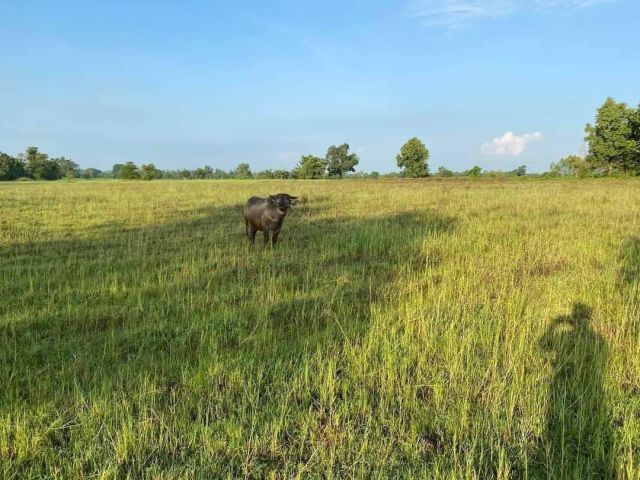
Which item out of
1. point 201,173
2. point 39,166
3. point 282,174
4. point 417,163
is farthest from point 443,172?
point 39,166

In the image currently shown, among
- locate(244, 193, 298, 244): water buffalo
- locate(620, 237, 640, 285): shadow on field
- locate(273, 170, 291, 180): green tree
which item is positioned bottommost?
locate(620, 237, 640, 285): shadow on field

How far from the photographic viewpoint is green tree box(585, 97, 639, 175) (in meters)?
49.1

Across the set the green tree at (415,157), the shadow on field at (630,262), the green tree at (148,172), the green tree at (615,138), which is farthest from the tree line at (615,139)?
the green tree at (148,172)

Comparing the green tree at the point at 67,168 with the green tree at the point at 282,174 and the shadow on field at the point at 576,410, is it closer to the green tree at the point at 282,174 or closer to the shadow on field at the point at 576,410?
the green tree at the point at 282,174

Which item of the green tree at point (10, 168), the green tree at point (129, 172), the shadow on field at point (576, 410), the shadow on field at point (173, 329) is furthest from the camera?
the green tree at point (129, 172)

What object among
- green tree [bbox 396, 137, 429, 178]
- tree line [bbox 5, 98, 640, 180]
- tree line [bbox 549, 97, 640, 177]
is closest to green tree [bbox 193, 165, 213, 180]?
tree line [bbox 5, 98, 640, 180]

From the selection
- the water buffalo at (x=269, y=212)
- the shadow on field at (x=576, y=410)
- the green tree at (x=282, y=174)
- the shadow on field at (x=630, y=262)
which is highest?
the green tree at (x=282, y=174)

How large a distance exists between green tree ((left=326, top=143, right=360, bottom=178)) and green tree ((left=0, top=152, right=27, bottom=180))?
269 feet

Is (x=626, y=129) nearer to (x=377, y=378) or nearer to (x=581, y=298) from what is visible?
(x=581, y=298)

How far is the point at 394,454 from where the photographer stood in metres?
2.31

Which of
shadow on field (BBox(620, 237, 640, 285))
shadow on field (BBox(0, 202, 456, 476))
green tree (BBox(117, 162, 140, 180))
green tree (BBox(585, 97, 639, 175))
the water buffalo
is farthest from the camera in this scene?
green tree (BBox(117, 162, 140, 180))

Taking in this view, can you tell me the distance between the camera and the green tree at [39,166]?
96.2 m

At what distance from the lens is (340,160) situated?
120 m

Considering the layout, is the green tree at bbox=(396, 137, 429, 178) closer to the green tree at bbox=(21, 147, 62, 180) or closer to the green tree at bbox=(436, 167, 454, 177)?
the green tree at bbox=(436, 167, 454, 177)
